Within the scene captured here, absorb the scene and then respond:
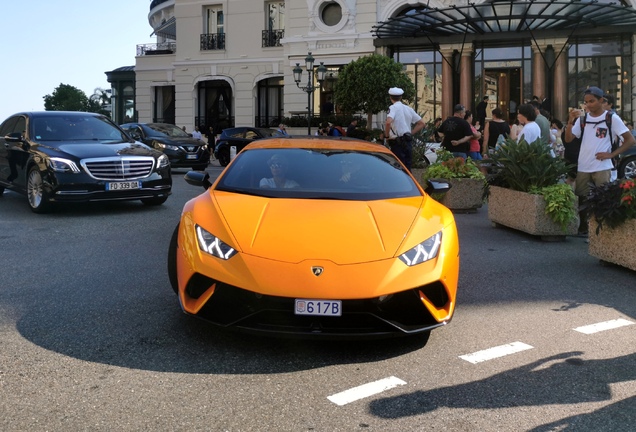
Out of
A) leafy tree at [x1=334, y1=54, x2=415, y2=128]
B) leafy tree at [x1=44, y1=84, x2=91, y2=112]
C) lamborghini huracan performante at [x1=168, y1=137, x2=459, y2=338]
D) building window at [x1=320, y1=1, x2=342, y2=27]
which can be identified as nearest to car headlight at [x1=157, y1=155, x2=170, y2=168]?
lamborghini huracan performante at [x1=168, y1=137, x2=459, y2=338]

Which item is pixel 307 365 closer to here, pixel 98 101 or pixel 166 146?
pixel 166 146

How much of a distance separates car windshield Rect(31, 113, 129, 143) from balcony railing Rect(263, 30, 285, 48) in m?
27.9

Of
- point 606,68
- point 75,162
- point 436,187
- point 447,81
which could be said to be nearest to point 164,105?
point 447,81

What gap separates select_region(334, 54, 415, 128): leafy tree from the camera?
30594 mm

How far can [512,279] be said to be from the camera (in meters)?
7.20

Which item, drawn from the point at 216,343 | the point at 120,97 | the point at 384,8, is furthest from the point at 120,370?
the point at 120,97

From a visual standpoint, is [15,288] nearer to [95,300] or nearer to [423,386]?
[95,300]

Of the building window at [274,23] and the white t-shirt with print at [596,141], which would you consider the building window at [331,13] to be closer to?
the building window at [274,23]

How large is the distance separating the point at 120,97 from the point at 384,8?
25.8m

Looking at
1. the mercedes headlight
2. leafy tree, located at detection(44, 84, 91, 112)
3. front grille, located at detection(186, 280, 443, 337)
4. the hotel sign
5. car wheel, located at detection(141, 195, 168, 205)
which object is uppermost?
leafy tree, located at detection(44, 84, 91, 112)

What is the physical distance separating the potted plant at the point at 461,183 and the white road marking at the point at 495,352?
26.4 ft

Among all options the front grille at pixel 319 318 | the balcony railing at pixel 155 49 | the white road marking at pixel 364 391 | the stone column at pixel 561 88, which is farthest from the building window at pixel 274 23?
the white road marking at pixel 364 391

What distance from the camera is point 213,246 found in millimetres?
4824

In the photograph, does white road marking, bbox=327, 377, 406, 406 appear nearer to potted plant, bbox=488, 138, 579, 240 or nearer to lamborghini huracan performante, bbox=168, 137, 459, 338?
lamborghini huracan performante, bbox=168, 137, 459, 338
